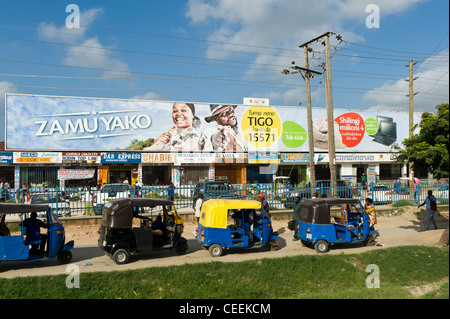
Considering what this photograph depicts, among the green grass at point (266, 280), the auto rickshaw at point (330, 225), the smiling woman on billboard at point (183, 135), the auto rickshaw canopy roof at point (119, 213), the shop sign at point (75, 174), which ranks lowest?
the green grass at point (266, 280)

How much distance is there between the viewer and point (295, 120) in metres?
36.2

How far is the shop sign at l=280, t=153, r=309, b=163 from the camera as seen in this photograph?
35.6m

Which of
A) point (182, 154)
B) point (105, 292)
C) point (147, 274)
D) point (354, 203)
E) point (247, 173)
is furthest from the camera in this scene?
point (247, 173)

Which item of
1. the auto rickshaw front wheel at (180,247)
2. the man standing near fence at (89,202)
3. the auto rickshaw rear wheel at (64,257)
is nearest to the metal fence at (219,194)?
the man standing near fence at (89,202)

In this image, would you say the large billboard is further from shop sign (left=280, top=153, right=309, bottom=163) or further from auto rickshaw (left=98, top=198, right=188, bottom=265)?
auto rickshaw (left=98, top=198, right=188, bottom=265)

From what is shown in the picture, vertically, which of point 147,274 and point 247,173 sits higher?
point 247,173

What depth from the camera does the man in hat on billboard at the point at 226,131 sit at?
Answer: 33875 millimetres

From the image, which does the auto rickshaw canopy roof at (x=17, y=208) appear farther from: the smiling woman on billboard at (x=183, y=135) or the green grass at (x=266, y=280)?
the smiling woman on billboard at (x=183, y=135)

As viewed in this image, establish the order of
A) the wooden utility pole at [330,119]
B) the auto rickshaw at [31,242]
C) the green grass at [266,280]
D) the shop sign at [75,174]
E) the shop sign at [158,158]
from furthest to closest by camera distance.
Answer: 1. the shop sign at [158,158]
2. the shop sign at [75,174]
3. the wooden utility pole at [330,119]
4. the auto rickshaw at [31,242]
5. the green grass at [266,280]

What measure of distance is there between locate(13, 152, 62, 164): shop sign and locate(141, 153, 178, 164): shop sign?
6.53m

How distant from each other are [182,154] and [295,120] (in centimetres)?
1145

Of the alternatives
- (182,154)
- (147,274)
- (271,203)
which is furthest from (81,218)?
(182,154)

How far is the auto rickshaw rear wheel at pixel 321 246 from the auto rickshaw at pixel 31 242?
24.6ft

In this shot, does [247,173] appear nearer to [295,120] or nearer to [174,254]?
[295,120]
